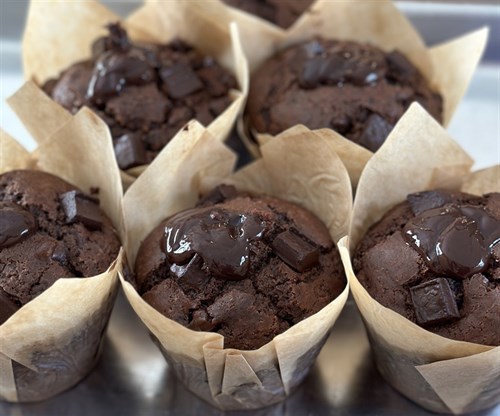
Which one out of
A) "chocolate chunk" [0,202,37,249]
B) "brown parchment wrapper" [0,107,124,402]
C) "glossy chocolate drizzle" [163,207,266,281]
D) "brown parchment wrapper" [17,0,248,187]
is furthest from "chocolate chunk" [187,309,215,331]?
"brown parchment wrapper" [17,0,248,187]

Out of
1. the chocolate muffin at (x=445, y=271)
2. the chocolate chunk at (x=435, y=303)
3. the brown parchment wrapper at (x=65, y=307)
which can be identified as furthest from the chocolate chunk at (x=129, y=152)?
the chocolate chunk at (x=435, y=303)

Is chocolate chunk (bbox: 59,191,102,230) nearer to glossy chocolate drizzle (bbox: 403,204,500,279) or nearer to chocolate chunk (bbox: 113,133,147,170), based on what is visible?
chocolate chunk (bbox: 113,133,147,170)

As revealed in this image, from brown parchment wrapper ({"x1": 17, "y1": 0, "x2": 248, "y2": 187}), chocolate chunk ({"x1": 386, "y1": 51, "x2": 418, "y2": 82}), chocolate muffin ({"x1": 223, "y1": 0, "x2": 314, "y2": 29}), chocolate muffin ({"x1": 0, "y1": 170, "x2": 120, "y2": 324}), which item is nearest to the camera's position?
chocolate muffin ({"x1": 0, "y1": 170, "x2": 120, "y2": 324})

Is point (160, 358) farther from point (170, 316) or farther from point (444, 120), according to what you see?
point (444, 120)

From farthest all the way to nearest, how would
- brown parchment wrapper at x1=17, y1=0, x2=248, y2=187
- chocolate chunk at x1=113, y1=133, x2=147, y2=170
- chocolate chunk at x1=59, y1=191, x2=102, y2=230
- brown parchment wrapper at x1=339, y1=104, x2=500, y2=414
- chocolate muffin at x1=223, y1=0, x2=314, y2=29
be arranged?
1. chocolate muffin at x1=223, y1=0, x2=314, y2=29
2. brown parchment wrapper at x1=17, y1=0, x2=248, y2=187
3. chocolate chunk at x1=113, y1=133, x2=147, y2=170
4. chocolate chunk at x1=59, y1=191, x2=102, y2=230
5. brown parchment wrapper at x1=339, y1=104, x2=500, y2=414

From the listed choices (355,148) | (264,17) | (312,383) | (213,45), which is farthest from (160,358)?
(264,17)

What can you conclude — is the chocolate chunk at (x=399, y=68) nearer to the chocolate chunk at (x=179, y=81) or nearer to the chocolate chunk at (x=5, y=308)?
the chocolate chunk at (x=179, y=81)

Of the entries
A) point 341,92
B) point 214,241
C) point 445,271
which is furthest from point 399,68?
point 214,241
